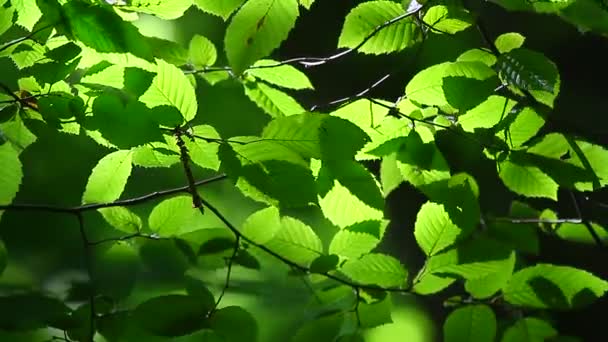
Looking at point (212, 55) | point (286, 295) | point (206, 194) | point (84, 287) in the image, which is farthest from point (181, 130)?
point (206, 194)

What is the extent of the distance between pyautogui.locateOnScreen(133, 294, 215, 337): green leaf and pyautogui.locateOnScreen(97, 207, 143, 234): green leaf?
0.51 feet

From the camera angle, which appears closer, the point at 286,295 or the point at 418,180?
the point at 418,180

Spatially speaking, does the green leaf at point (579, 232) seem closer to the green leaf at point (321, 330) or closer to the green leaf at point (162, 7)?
the green leaf at point (321, 330)

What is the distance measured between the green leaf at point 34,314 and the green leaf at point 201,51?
0.37 m

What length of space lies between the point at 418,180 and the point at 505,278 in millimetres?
188

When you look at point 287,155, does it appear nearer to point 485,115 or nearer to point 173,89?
point 173,89

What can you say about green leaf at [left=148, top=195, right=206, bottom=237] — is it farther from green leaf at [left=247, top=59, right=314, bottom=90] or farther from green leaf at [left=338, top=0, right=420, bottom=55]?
green leaf at [left=338, top=0, right=420, bottom=55]

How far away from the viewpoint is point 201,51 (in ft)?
2.52

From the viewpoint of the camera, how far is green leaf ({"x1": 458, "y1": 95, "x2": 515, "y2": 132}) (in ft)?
2.20

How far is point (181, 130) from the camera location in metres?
0.60

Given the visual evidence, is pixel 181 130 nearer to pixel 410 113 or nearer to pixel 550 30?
pixel 410 113

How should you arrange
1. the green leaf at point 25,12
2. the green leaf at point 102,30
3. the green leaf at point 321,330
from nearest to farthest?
the green leaf at point 102,30 < the green leaf at point 25,12 < the green leaf at point 321,330

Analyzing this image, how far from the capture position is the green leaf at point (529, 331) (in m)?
0.77

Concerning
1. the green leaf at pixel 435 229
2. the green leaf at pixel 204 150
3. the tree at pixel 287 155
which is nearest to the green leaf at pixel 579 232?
the tree at pixel 287 155
